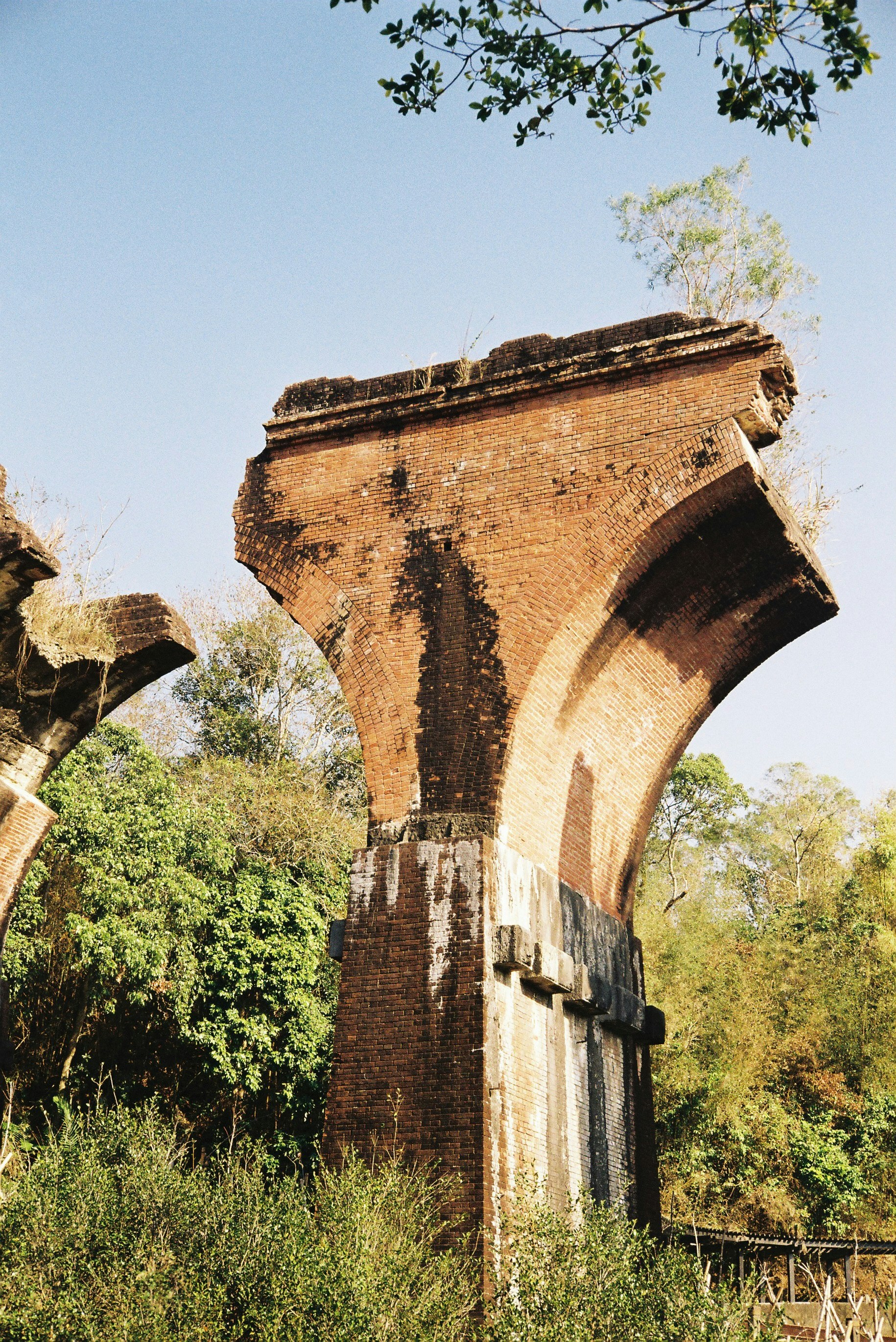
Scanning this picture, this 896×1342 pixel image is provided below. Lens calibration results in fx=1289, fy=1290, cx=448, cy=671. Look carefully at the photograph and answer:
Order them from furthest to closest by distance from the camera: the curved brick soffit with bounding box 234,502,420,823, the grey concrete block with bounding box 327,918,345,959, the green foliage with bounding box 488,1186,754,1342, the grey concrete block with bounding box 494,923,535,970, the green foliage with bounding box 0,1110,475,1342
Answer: the curved brick soffit with bounding box 234,502,420,823 < the grey concrete block with bounding box 327,918,345,959 < the grey concrete block with bounding box 494,923,535,970 < the green foliage with bounding box 488,1186,754,1342 < the green foliage with bounding box 0,1110,475,1342

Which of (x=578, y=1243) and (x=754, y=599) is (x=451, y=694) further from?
(x=578, y=1243)

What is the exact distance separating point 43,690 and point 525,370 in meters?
4.39

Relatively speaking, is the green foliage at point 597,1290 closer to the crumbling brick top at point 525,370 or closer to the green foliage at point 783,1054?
the crumbling brick top at point 525,370

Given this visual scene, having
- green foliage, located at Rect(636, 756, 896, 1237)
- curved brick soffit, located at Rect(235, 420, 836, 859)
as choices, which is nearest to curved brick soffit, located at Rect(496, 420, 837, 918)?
curved brick soffit, located at Rect(235, 420, 836, 859)

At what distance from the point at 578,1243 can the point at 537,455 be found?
204 inches

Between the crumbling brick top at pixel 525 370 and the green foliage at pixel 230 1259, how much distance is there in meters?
5.39

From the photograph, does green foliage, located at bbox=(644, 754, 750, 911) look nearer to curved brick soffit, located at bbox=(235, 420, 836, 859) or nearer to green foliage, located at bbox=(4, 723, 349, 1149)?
green foliage, located at bbox=(4, 723, 349, 1149)

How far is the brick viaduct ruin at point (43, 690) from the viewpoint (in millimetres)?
9508

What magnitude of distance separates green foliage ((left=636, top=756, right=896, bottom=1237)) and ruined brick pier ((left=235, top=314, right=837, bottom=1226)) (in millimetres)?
8980

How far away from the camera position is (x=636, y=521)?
8812 mm

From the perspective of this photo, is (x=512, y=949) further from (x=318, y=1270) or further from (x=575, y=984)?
(x=318, y=1270)

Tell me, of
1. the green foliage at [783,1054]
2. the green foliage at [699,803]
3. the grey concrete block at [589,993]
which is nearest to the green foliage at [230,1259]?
the grey concrete block at [589,993]

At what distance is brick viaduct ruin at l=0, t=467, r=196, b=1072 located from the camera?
951cm

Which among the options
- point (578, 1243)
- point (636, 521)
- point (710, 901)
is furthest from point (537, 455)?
point (710, 901)
